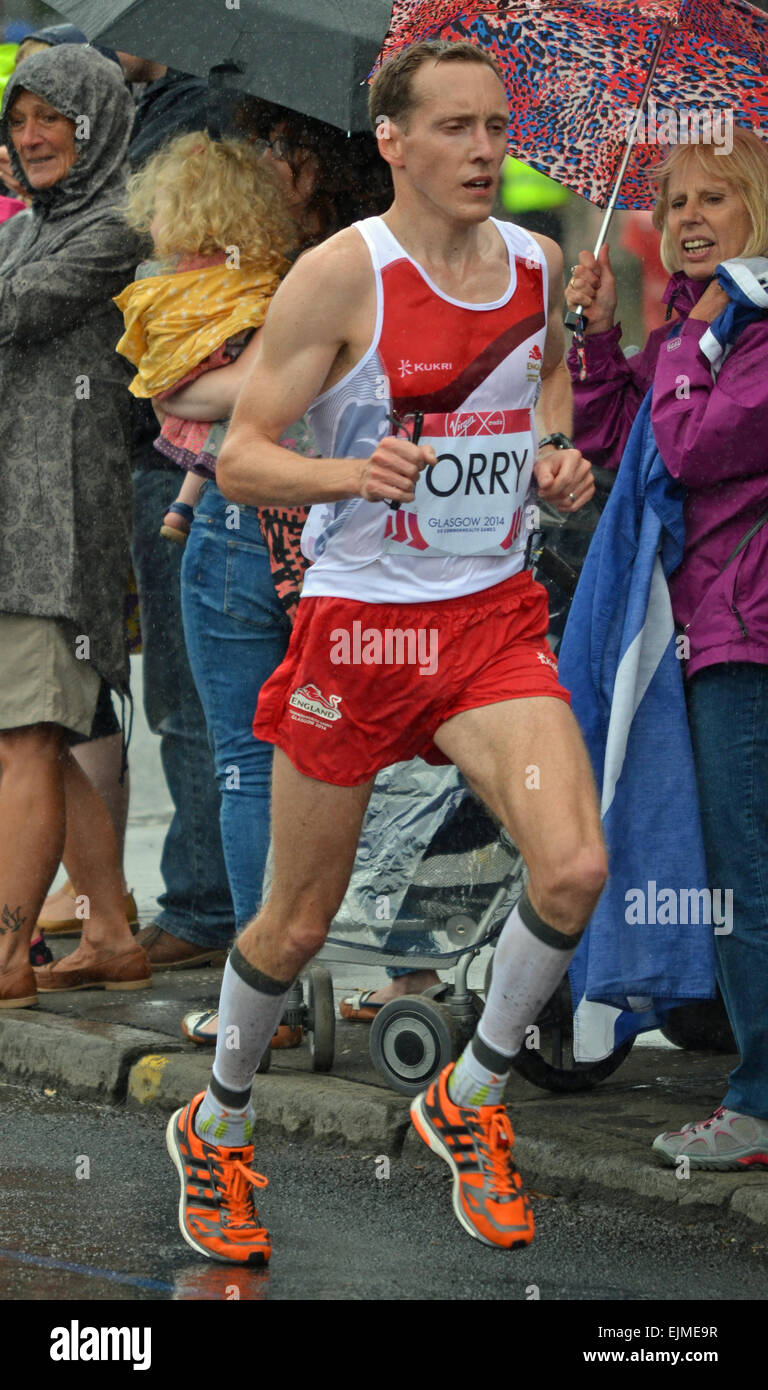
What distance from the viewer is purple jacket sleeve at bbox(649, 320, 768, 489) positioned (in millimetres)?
4379

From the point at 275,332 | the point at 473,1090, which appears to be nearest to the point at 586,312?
the point at 275,332

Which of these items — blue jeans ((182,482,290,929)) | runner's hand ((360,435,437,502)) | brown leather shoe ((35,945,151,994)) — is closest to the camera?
runner's hand ((360,435,437,502))

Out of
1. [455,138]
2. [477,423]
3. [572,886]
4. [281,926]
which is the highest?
[455,138]

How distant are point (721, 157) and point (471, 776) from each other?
161cm

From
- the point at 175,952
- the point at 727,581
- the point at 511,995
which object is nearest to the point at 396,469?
the point at 511,995

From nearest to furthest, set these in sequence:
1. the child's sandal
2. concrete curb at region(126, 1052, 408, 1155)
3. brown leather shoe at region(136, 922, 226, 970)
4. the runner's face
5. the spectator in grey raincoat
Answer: the runner's face, concrete curb at region(126, 1052, 408, 1155), the child's sandal, the spectator in grey raincoat, brown leather shoe at region(136, 922, 226, 970)

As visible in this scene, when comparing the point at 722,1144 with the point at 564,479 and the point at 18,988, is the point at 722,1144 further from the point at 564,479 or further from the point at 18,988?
the point at 18,988

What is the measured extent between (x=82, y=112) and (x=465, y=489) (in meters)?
2.86

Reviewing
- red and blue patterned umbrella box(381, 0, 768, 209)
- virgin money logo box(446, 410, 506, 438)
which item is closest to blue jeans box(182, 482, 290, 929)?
red and blue patterned umbrella box(381, 0, 768, 209)

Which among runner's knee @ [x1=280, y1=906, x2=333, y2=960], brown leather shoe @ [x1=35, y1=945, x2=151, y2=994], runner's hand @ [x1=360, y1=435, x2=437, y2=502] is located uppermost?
runner's hand @ [x1=360, y1=435, x2=437, y2=502]

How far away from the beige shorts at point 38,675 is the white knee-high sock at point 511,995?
8.56ft

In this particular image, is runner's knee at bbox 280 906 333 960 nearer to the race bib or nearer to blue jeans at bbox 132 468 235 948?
the race bib

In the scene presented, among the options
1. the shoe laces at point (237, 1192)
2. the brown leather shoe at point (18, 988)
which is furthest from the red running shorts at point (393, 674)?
the brown leather shoe at point (18, 988)

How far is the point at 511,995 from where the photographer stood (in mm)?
3840
